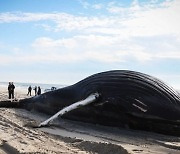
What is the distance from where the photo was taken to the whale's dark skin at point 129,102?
7172 mm

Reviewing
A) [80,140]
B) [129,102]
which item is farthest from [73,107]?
[80,140]

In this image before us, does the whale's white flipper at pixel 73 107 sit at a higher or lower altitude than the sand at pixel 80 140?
higher

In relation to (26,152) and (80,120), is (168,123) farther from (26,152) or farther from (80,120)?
(26,152)

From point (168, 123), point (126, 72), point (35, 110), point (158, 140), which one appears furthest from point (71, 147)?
point (35, 110)

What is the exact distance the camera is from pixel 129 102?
303 inches

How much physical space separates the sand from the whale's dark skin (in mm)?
241

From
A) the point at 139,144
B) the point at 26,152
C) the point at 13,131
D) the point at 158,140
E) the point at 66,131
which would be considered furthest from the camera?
the point at 66,131

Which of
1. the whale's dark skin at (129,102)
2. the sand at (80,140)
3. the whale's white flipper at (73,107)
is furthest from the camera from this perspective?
the whale's white flipper at (73,107)

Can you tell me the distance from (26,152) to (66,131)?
2.76 metres

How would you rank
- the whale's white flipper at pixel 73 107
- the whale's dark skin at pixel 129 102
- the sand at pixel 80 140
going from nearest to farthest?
the sand at pixel 80 140 → the whale's dark skin at pixel 129 102 → the whale's white flipper at pixel 73 107

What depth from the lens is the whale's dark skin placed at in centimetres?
717

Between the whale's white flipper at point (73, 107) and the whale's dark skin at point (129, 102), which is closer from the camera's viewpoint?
the whale's dark skin at point (129, 102)

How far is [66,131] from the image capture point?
7574 millimetres

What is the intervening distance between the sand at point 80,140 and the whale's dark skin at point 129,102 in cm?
24
